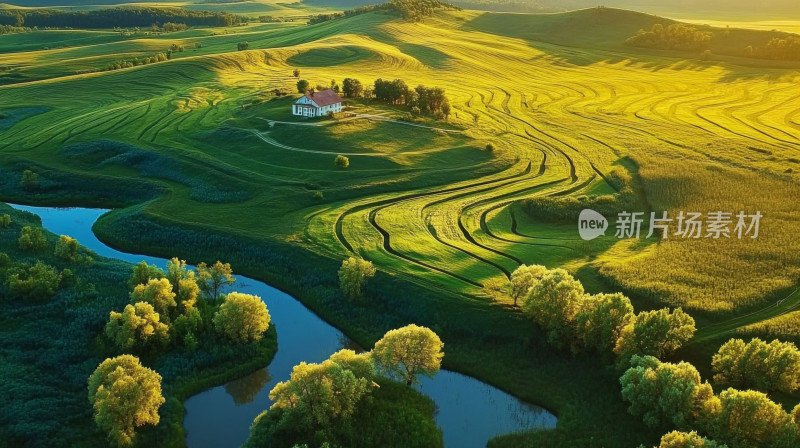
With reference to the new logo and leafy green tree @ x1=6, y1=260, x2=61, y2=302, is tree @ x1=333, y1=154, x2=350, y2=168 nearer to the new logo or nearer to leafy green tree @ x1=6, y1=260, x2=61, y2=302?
the new logo

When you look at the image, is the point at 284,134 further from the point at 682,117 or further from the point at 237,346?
the point at 682,117

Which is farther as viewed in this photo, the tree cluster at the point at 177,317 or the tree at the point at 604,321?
the tree cluster at the point at 177,317

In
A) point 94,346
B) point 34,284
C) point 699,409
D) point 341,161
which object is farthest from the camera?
point 341,161

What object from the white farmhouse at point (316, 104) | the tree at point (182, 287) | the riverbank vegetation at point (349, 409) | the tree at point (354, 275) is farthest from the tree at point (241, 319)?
the white farmhouse at point (316, 104)

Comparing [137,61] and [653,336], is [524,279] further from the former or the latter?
[137,61]

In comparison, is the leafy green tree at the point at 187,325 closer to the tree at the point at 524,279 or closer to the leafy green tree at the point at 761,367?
the tree at the point at 524,279

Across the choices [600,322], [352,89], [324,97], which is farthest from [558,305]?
[352,89]
